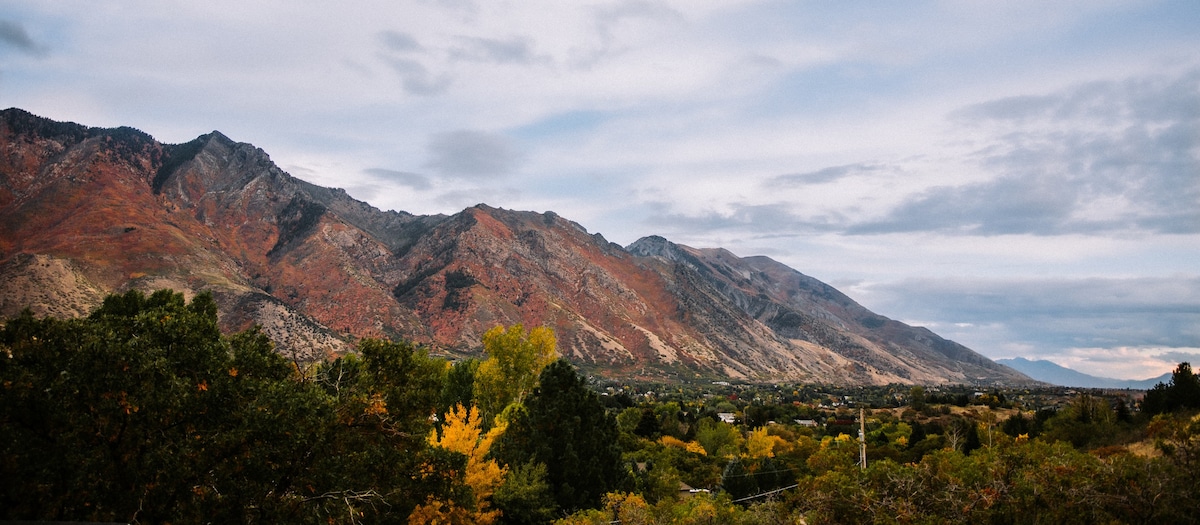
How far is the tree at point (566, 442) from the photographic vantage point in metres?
32.8

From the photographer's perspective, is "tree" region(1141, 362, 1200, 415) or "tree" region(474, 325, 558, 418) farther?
"tree" region(474, 325, 558, 418)

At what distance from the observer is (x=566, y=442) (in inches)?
1309

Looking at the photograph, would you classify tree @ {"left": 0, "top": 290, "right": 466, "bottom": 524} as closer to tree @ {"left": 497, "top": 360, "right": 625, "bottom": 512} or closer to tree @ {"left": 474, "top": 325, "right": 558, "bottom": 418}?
tree @ {"left": 497, "top": 360, "right": 625, "bottom": 512}

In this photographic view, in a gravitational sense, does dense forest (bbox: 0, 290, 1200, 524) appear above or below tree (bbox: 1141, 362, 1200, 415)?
below

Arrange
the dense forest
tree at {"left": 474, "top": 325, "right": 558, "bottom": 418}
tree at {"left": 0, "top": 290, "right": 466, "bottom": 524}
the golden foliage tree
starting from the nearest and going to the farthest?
tree at {"left": 0, "top": 290, "right": 466, "bottom": 524}
the dense forest
the golden foliage tree
tree at {"left": 474, "top": 325, "right": 558, "bottom": 418}

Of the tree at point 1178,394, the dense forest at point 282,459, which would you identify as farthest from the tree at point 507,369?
the tree at point 1178,394

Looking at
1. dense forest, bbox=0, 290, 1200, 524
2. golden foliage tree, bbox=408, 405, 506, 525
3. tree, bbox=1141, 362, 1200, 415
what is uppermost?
tree, bbox=1141, 362, 1200, 415

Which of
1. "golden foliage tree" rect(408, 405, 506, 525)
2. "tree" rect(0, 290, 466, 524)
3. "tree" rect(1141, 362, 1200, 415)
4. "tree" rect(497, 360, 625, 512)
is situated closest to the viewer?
"tree" rect(0, 290, 466, 524)

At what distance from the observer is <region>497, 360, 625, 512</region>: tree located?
3275 cm

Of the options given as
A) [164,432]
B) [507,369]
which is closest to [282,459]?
[164,432]

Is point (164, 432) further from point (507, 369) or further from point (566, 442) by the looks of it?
point (507, 369)

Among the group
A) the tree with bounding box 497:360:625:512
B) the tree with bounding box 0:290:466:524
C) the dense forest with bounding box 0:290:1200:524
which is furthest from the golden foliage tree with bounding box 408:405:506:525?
the tree with bounding box 0:290:466:524

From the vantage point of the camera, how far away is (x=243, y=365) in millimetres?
19000

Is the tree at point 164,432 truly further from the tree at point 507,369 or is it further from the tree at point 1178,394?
the tree at point 1178,394
